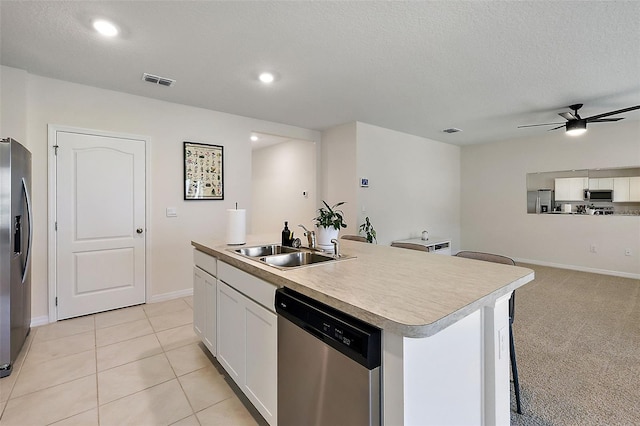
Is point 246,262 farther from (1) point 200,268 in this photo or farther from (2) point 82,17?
(2) point 82,17

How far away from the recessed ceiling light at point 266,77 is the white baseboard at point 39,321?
3.31 metres

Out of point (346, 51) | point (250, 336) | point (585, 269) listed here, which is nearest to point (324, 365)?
point (250, 336)

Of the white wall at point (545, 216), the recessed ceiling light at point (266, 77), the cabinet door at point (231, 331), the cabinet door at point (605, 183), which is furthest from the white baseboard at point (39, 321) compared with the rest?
the cabinet door at point (605, 183)

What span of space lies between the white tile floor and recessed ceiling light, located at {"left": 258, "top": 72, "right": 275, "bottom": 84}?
2621 millimetres

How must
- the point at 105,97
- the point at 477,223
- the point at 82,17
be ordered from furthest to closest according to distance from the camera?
the point at 477,223, the point at 105,97, the point at 82,17

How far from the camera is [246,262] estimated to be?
1724 mm

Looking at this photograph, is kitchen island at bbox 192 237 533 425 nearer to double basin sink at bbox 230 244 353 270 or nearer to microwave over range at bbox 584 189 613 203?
double basin sink at bbox 230 244 353 270

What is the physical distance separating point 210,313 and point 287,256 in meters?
0.77

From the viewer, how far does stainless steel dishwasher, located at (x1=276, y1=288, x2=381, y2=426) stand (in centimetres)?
99

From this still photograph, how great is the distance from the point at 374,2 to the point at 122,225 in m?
3.43

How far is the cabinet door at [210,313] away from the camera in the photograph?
2158mm

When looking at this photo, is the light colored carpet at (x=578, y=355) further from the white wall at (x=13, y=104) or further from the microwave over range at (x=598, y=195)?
the white wall at (x=13, y=104)

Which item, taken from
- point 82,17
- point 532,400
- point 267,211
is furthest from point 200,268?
point 267,211

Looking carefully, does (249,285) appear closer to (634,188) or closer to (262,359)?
(262,359)
